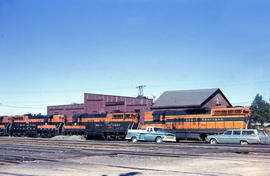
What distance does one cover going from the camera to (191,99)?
54031mm

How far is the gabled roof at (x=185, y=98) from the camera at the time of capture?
5256cm

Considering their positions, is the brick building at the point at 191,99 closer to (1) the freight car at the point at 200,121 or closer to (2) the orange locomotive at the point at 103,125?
(2) the orange locomotive at the point at 103,125

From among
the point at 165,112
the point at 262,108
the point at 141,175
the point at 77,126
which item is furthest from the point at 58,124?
the point at 262,108

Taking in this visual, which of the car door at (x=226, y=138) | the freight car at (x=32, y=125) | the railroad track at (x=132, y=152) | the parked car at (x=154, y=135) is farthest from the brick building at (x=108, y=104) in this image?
the railroad track at (x=132, y=152)

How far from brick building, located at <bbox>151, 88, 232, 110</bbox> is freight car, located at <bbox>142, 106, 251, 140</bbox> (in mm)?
18744

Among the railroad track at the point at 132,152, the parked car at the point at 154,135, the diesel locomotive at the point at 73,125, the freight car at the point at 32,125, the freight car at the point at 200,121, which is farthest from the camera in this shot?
the freight car at the point at 32,125

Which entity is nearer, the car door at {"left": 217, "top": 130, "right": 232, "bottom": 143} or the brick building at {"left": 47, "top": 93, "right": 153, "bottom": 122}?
the car door at {"left": 217, "top": 130, "right": 232, "bottom": 143}

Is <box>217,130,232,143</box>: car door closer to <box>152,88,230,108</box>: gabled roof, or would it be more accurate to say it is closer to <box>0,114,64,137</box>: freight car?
<box>0,114,64,137</box>: freight car

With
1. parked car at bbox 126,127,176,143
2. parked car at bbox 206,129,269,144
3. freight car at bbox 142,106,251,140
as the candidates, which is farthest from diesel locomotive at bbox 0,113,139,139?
parked car at bbox 206,129,269,144

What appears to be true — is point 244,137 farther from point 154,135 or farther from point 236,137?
point 154,135

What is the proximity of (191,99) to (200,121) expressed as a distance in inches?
924

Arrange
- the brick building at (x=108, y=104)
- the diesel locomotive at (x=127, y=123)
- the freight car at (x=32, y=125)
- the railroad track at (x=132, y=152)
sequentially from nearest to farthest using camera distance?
the railroad track at (x=132, y=152), the diesel locomotive at (x=127, y=123), the freight car at (x=32, y=125), the brick building at (x=108, y=104)

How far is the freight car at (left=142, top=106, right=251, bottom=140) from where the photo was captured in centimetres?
2848

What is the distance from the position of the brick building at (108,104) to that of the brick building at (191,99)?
8.39 ft
